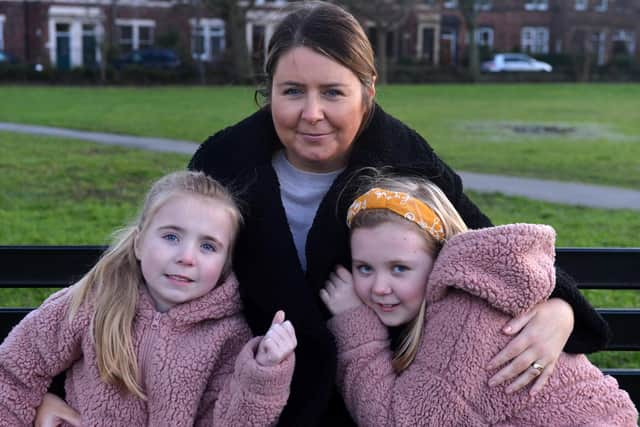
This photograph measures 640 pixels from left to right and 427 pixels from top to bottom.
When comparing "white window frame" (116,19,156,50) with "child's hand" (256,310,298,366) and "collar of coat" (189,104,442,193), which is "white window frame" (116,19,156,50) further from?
"child's hand" (256,310,298,366)

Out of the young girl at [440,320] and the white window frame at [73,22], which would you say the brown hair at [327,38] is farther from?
the white window frame at [73,22]

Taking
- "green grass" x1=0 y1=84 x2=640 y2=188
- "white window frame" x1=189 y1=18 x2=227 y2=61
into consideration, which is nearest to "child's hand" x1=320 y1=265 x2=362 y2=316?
"green grass" x1=0 y1=84 x2=640 y2=188

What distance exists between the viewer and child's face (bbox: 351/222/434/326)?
2.53 meters

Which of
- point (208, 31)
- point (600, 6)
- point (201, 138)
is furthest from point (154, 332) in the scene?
point (600, 6)

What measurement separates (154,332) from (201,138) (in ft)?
39.0

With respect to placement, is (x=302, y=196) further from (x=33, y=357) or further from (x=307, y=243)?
(x=33, y=357)

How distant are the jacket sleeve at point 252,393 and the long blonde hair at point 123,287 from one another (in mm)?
273

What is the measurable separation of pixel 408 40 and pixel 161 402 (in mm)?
48705

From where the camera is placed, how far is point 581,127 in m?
18.2

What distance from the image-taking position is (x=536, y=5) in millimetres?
52312

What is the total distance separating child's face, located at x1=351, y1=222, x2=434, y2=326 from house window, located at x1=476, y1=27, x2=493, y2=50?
51.2m

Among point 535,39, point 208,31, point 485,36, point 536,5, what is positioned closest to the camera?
point 208,31

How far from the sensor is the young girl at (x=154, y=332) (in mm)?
2539

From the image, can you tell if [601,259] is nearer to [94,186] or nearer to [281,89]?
[281,89]
